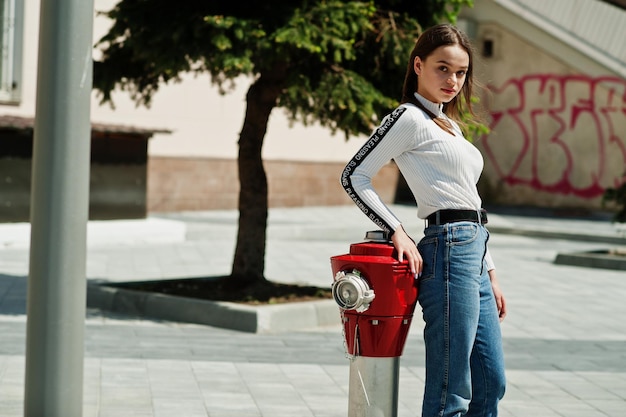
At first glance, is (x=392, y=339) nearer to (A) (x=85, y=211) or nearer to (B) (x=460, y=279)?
(B) (x=460, y=279)

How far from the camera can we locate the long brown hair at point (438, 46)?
383 centimetres

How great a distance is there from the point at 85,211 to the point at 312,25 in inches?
160

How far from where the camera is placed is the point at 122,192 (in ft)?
50.5

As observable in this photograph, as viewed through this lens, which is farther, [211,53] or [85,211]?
[211,53]

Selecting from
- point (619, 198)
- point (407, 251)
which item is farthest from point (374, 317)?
point (619, 198)

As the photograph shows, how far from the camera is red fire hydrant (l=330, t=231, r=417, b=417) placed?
140 inches

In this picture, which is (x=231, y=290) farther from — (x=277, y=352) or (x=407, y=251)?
(x=407, y=251)

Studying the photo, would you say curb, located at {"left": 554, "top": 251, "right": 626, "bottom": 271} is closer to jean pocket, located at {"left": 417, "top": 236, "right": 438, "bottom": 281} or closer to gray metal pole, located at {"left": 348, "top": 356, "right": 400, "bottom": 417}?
jean pocket, located at {"left": 417, "top": 236, "right": 438, "bottom": 281}

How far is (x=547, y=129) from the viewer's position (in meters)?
24.2

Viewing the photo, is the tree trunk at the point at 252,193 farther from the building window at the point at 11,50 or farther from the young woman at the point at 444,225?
the building window at the point at 11,50

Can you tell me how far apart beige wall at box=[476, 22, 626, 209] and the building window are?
10357 millimetres

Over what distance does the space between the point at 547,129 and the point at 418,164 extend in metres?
21.1

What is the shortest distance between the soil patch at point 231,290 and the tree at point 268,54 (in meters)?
0.11

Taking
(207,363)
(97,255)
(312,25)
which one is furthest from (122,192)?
(207,363)
